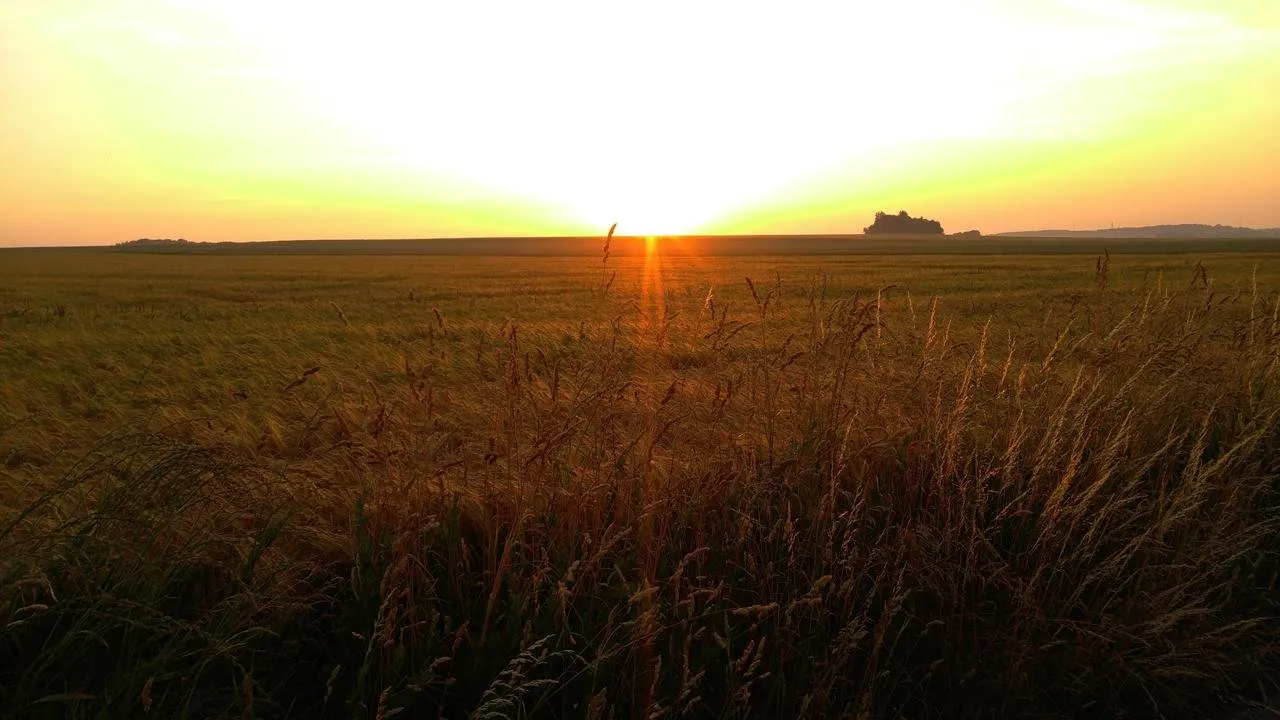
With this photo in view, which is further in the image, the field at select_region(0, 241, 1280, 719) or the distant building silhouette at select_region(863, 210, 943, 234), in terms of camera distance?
the distant building silhouette at select_region(863, 210, 943, 234)

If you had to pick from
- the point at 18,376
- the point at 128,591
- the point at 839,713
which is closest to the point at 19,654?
the point at 128,591

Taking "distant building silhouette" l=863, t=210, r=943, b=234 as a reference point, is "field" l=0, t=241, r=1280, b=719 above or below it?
below

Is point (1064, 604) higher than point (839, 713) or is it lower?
Result: higher

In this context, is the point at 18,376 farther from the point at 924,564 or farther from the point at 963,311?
the point at 963,311

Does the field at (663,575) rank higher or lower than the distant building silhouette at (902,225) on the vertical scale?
lower

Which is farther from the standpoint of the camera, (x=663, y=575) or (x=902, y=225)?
(x=902, y=225)

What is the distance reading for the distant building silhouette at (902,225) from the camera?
180500 millimetres

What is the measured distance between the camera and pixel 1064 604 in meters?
3.08

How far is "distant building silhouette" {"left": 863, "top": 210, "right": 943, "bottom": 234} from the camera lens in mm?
180500

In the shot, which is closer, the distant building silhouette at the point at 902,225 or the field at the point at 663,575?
the field at the point at 663,575

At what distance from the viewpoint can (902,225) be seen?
604 ft

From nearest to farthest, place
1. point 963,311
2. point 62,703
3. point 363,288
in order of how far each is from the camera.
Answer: point 62,703, point 963,311, point 363,288

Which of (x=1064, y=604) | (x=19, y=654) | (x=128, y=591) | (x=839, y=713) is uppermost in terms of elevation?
(x=128, y=591)

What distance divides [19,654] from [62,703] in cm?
38
